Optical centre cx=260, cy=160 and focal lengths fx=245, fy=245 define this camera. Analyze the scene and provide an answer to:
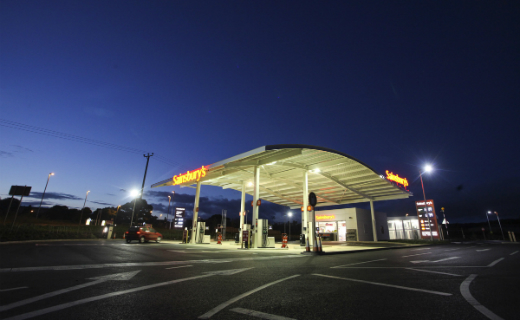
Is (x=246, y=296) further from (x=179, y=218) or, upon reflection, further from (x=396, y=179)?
(x=179, y=218)

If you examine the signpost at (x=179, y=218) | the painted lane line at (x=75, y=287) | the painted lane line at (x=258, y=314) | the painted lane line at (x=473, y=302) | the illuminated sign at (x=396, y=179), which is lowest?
the painted lane line at (x=75, y=287)

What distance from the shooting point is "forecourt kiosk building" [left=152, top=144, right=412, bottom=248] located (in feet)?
64.7

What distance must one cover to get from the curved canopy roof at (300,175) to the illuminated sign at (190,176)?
0.56 m

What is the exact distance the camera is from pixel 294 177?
90.9 ft

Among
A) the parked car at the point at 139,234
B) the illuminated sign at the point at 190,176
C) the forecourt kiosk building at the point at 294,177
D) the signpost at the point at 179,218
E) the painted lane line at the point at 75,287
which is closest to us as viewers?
the painted lane line at the point at 75,287

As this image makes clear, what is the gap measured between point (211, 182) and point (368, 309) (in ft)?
87.2

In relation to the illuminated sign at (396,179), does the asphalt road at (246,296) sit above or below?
below

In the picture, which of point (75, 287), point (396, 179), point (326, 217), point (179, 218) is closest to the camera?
point (75, 287)

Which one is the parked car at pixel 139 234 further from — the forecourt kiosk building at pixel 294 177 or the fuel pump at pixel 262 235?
the fuel pump at pixel 262 235

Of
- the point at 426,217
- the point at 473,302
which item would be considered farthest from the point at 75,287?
the point at 426,217

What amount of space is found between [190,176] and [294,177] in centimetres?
1131

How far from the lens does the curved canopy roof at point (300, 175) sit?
64.3 ft

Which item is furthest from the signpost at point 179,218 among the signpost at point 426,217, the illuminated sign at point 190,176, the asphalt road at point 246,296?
the asphalt road at point 246,296

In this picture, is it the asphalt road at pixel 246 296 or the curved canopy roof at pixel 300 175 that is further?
the curved canopy roof at pixel 300 175
